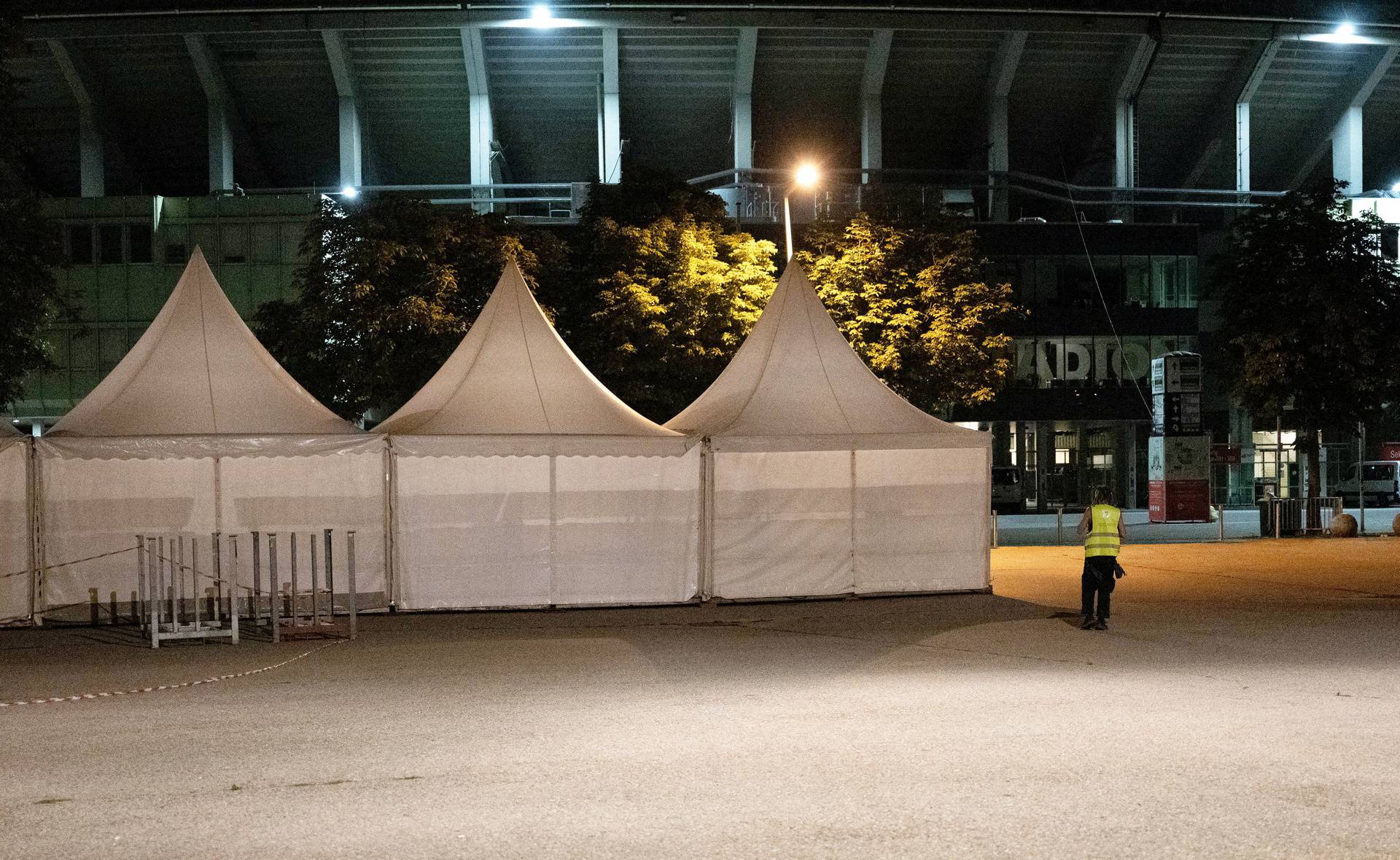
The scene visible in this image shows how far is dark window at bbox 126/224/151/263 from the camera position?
4600 centimetres

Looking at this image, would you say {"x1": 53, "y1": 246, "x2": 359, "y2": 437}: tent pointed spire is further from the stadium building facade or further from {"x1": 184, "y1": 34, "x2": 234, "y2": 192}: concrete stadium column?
{"x1": 184, "y1": 34, "x2": 234, "y2": 192}: concrete stadium column

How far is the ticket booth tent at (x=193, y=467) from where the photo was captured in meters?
15.6

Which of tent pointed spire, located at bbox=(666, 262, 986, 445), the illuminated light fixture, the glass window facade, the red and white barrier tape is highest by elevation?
the illuminated light fixture

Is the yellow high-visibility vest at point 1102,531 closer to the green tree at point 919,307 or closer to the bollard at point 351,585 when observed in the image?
the bollard at point 351,585

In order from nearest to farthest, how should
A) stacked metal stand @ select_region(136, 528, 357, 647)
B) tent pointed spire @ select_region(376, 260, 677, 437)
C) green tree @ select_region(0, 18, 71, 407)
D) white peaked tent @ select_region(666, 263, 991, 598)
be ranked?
stacked metal stand @ select_region(136, 528, 357, 647) < tent pointed spire @ select_region(376, 260, 677, 437) < white peaked tent @ select_region(666, 263, 991, 598) < green tree @ select_region(0, 18, 71, 407)

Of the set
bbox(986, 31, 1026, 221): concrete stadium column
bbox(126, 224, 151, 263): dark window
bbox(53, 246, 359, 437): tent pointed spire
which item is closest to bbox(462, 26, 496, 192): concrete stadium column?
bbox(126, 224, 151, 263): dark window

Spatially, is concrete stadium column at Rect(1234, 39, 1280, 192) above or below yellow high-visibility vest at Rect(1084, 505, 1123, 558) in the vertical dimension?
above

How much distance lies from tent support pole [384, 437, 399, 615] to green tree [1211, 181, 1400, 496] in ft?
78.8

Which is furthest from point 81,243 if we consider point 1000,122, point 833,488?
point 833,488

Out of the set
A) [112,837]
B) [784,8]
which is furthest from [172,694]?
[784,8]

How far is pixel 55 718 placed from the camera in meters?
9.70

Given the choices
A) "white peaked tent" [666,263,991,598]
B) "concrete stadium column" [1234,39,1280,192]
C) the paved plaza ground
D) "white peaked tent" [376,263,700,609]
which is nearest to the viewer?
the paved plaza ground

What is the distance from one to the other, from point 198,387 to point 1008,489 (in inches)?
1451

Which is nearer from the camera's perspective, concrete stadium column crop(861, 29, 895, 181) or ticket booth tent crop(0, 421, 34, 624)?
ticket booth tent crop(0, 421, 34, 624)
